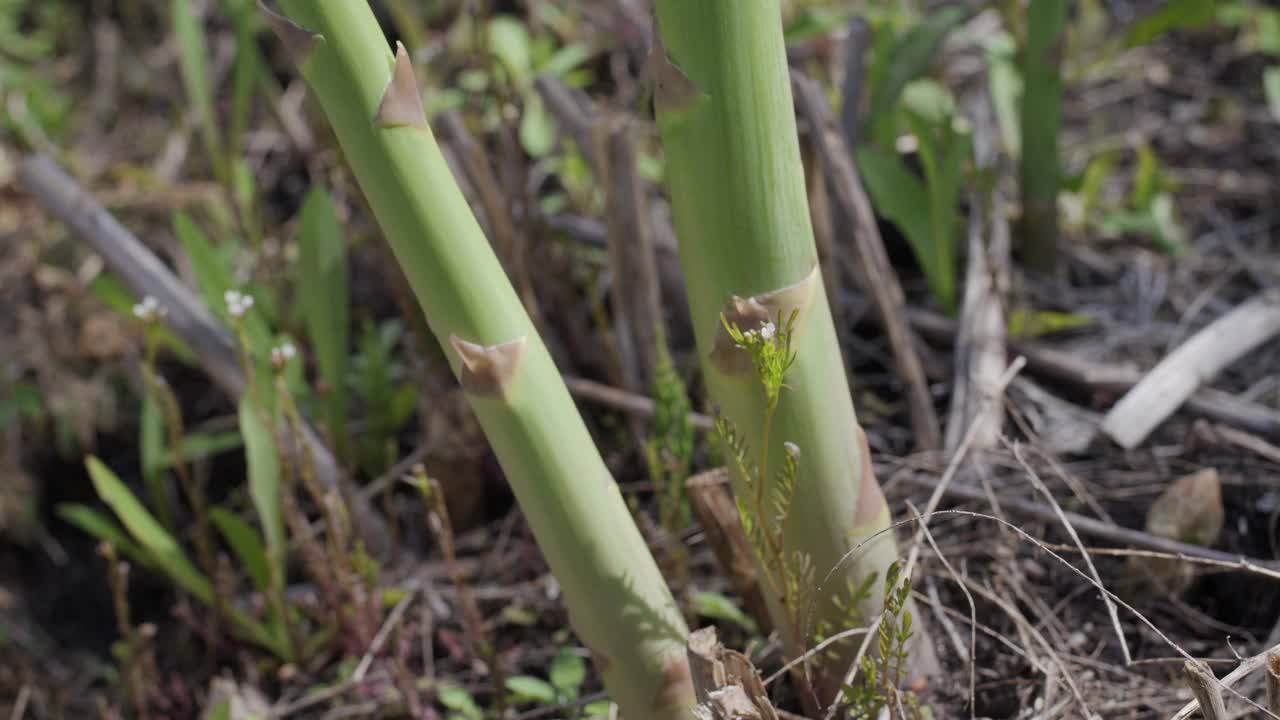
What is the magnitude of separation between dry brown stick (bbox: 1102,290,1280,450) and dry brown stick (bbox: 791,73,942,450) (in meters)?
0.19

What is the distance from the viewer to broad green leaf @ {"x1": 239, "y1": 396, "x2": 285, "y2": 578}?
1.07m

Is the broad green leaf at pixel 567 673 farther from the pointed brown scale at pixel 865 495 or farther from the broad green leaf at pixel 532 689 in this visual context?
the pointed brown scale at pixel 865 495

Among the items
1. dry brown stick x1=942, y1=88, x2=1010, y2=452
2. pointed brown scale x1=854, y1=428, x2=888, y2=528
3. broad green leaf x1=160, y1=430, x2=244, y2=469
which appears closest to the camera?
pointed brown scale x1=854, y1=428, x2=888, y2=528

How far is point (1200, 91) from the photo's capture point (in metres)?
1.74

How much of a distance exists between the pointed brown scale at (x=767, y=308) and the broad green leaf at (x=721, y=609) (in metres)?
A: 0.36

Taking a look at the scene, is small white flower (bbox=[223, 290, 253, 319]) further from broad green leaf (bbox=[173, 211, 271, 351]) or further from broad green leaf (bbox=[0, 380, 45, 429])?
broad green leaf (bbox=[0, 380, 45, 429])

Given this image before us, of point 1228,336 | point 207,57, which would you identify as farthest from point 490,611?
point 207,57

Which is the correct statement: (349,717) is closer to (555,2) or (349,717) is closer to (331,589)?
(331,589)

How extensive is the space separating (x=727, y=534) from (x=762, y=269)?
0.33m

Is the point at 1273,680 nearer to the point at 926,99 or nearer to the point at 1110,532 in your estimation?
the point at 1110,532

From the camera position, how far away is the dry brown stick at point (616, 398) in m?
1.20

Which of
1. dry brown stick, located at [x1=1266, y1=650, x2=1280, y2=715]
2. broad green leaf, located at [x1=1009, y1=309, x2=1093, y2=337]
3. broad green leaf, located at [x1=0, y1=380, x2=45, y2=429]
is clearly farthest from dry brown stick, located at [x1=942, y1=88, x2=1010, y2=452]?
broad green leaf, located at [x1=0, y1=380, x2=45, y2=429]

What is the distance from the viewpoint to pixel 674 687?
783mm

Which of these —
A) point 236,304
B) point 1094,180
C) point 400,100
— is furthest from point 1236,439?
point 236,304
